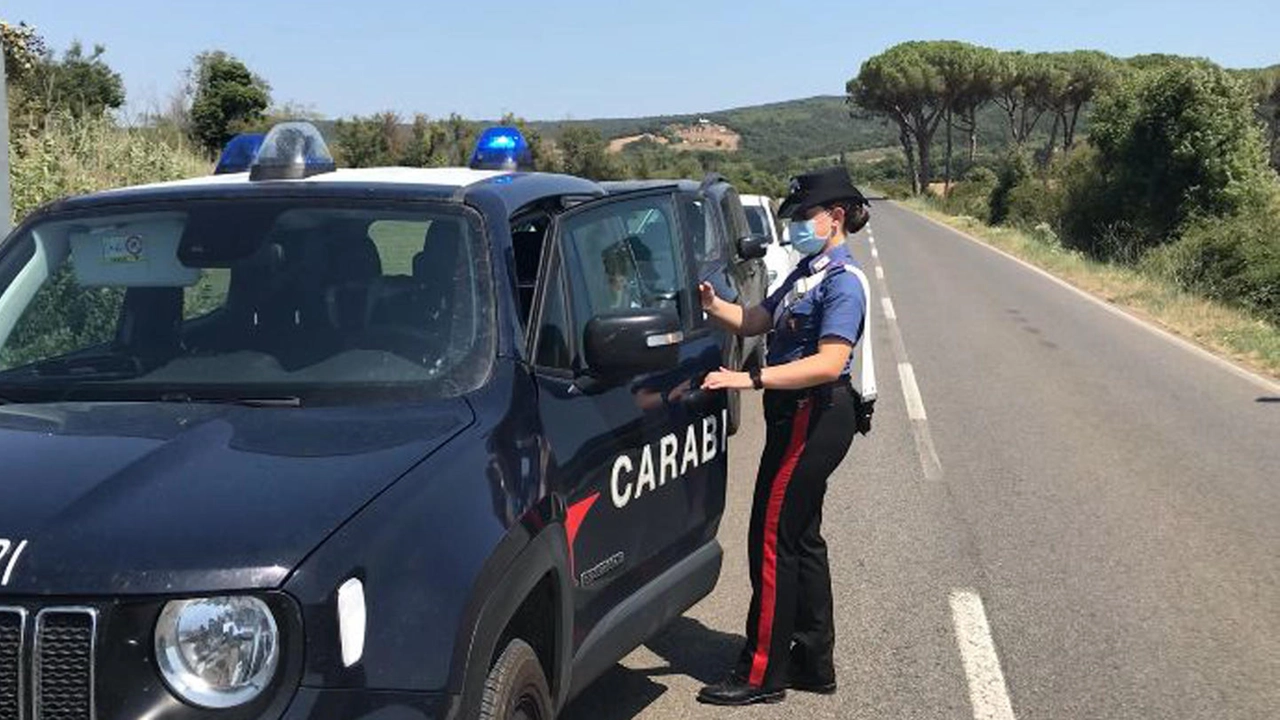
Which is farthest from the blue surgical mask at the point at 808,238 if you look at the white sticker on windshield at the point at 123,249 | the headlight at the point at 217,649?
the headlight at the point at 217,649

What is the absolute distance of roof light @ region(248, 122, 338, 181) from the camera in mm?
3756

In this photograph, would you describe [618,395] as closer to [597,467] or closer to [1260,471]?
[597,467]

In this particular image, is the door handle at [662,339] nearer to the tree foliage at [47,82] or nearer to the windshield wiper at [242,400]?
the windshield wiper at [242,400]

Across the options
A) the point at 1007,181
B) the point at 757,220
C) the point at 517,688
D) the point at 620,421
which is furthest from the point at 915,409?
the point at 1007,181

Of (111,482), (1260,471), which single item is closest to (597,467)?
(111,482)

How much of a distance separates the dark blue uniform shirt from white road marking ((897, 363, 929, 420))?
19.9 ft

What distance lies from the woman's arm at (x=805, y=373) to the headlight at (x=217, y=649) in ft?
7.03

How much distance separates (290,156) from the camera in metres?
3.79

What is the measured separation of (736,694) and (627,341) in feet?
5.43

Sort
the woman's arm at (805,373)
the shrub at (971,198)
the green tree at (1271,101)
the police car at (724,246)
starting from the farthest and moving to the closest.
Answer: the green tree at (1271,101)
the shrub at (971,198)
the police car at (724,246)
the woman's arm at (805,373)

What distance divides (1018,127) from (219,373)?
85228 millimetres

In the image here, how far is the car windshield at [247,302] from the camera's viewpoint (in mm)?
3086

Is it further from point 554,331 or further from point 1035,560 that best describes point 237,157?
point 1035,560

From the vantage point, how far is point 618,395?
142 inches
